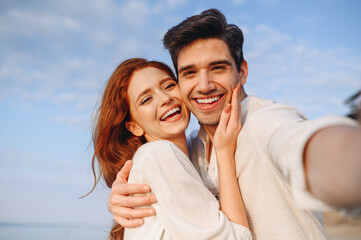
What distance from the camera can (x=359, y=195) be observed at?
2.80ft

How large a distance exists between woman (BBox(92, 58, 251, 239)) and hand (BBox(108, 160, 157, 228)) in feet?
0.15

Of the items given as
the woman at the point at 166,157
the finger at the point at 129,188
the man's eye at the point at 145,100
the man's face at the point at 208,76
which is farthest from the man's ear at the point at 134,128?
the finger at the point at 129,188

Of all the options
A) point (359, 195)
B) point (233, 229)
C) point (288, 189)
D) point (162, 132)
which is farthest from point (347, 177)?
point (162, 132)

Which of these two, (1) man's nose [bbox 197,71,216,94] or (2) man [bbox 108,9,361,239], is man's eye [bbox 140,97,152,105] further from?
(1) man's nose [bbox 197,71,216,94]

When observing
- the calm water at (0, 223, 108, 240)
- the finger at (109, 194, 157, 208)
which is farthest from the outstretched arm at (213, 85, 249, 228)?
the calm water at (0, 223, 108, 240)

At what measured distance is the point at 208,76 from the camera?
8.06 feet

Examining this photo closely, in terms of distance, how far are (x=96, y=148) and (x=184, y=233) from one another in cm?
147

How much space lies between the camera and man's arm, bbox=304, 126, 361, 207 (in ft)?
2.79

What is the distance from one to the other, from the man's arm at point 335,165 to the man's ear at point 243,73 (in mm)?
1773

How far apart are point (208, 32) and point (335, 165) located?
181cm

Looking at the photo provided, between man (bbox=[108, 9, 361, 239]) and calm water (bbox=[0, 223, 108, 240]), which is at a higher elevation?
man (bbox=[108, 9, 361, 239])

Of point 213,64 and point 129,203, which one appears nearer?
point 129,203

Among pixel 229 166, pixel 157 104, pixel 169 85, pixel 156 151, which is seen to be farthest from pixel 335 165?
pixel 169 85

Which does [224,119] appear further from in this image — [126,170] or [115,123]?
[115,123]
